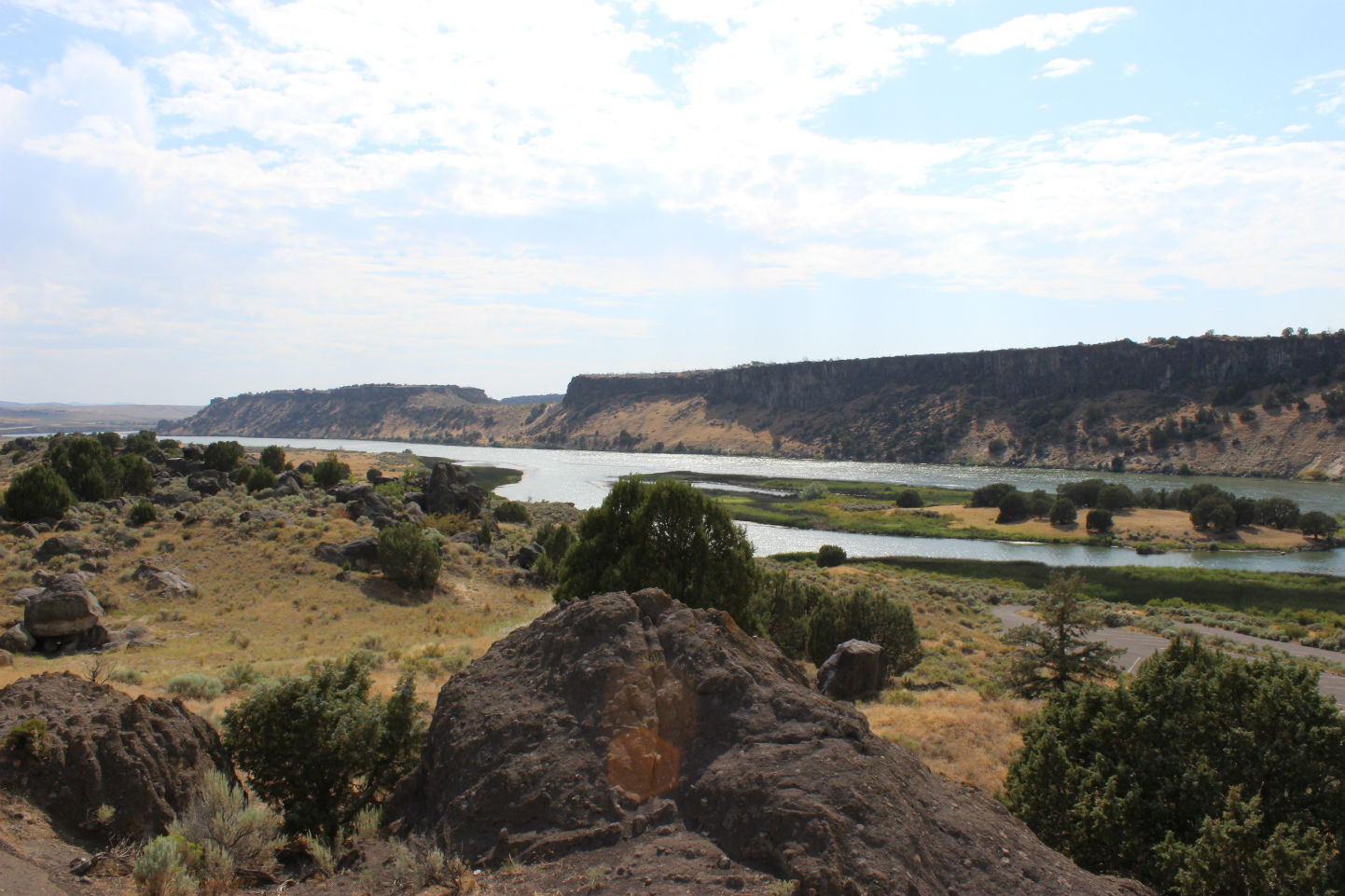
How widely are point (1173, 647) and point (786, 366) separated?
7401 inches

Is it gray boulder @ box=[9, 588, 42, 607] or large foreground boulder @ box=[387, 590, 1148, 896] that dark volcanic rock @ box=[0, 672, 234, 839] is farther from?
gray boulder @ box=[9, 588, 42, 607]

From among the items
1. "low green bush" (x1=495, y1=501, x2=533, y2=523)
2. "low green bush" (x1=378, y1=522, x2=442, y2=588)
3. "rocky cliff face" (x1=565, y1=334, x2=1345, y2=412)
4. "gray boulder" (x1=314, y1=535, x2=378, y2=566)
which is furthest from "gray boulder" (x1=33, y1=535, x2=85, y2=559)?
"rocky cliff face" (x1=565, y1=334, x2=1345, y2=412)

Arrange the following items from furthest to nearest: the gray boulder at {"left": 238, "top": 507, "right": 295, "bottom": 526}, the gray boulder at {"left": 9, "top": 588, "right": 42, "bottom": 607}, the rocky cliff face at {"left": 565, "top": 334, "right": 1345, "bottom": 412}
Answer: the rocky cliff face at {"left": 565, "top": 334, "right": 1345, "bottom": 412}, the gray boulder at {"left": 238, "top": 507, "right": 295, "bottom": 526}, the gray boulder at {"left": 9, "top": 588, "right": 42, "bottom": 607}

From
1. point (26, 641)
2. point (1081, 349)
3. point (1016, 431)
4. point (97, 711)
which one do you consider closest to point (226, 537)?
point (26, 641)

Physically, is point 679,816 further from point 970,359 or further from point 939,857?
point 970,359

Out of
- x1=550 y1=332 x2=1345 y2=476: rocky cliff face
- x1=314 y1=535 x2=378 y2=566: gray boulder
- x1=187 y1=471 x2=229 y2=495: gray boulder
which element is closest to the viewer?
x1=314 y1=535 x2=378 y2=566: gray boulder

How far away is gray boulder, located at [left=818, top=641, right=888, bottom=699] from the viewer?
66.1 ft

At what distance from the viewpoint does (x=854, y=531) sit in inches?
2938

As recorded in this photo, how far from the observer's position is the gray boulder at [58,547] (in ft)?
92.9

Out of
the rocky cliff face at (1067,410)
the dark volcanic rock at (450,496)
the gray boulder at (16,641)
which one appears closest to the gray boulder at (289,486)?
the dark volcanic rock at (450,496)

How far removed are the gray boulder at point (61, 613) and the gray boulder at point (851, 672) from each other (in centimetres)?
1994

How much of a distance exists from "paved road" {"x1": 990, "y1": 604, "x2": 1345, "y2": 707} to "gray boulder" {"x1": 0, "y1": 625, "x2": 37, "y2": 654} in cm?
2963

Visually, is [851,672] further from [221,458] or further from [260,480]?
[221,458]

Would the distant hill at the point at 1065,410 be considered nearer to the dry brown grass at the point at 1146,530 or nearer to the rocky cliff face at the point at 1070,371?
the rocky cliff face at the point at 1070,371
